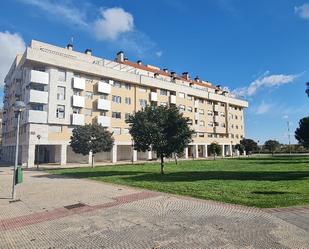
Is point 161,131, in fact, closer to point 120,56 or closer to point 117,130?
point 117,130

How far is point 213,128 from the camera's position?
73.9 meters

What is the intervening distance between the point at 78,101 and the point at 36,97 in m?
6.48

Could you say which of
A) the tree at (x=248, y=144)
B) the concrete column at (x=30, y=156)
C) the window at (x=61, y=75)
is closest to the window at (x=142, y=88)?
the window at (x=61, y=75)

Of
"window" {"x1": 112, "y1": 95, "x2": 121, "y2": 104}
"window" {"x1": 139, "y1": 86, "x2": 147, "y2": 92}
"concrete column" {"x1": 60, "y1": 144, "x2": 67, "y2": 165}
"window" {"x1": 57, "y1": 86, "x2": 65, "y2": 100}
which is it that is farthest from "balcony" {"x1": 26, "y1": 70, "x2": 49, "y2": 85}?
"window" {"x1": 139, "y1": 86, "x2": 147, "y2": 92}

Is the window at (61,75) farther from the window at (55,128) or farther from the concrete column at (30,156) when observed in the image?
the concrete column at (30,156)

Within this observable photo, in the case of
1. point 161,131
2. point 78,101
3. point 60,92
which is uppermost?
point 60,92

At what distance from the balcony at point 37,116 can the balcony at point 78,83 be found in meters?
6.71

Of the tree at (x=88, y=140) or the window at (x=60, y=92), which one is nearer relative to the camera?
the tree at (x=88, y=140)

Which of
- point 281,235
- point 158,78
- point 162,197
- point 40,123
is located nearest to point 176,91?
point 158,78

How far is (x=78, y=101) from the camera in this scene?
46594 millimetres

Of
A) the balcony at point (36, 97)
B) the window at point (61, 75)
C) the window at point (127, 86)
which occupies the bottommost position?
the balcony at point (36, 97)

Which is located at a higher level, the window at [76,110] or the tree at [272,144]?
the window at [76,110]

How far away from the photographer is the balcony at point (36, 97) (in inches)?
1642

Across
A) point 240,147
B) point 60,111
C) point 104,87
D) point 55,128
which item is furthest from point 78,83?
point 240,147
